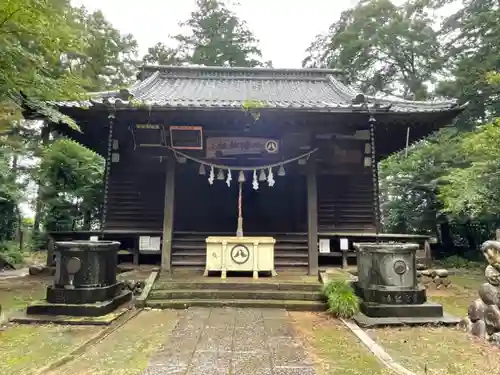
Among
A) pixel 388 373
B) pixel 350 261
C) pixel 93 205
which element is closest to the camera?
pixel 388 373

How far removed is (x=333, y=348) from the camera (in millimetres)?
4316

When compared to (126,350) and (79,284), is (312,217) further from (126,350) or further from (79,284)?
(126,350)

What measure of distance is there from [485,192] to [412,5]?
49.0 ft

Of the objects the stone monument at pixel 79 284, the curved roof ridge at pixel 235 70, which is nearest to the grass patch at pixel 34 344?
the stone monument at pixel 79 284

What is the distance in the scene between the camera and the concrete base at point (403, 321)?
525 cm

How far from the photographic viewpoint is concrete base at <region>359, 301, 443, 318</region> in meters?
5.49

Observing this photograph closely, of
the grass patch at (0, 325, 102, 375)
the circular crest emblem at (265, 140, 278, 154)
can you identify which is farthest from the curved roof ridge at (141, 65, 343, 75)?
the grass patch at (0, 325, 102, 375)

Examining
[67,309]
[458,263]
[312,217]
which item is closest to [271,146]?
[312,217]

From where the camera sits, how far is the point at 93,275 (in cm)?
579

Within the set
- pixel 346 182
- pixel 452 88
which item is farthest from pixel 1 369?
pixel 452 88

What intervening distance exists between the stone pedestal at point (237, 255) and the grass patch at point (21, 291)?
3.54m

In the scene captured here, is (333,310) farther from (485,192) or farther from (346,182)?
(485,192)

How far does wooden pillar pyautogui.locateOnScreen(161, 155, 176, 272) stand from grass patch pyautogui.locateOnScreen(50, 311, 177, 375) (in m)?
2.43

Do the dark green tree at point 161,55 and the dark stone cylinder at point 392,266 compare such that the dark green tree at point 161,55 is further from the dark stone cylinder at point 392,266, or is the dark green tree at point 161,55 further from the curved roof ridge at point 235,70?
the dark stone cylinder at point 392,266
